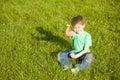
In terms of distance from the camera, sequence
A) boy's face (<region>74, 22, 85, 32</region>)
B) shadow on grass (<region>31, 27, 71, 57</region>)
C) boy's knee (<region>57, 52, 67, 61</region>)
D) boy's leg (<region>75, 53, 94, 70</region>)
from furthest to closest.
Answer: shadow on grass (<region>31, 27, 71, 57</region>) < boy's knee (<region>57, 52, 67, 61</region>) < boy's leg (<region>75, 53, 94, 70</region>) < boy's face (<region>74, 22, 85, 32</region>)

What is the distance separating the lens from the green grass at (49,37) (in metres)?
5.89

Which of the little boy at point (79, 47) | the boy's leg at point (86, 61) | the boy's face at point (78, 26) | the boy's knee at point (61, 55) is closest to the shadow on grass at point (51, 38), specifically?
the boy's knee at point (61, 55)

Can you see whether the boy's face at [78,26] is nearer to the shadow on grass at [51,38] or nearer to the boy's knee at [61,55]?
the boy's knee at [61,55]

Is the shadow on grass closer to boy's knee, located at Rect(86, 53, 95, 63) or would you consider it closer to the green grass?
the green grass

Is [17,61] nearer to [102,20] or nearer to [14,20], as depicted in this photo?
[14,20]

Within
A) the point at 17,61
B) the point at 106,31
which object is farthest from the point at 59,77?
the point at 106,31

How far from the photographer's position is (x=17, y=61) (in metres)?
6.24

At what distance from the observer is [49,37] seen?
288 inches

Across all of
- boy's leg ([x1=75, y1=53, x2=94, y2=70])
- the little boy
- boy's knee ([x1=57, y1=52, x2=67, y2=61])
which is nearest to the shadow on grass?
boy's knee ([x1=57, y1=52, x2=67, y2=61])

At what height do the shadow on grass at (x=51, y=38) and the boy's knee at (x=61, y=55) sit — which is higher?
the shadow on grass at (x=51, y=38)

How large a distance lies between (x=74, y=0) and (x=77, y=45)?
11.7 feet

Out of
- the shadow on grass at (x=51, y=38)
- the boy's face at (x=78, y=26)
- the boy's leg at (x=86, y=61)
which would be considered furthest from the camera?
the shadow on grass at (x=51, y=38)

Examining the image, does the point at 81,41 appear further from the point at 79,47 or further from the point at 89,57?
the point at 89,57

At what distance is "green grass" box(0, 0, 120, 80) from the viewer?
5887 mm
